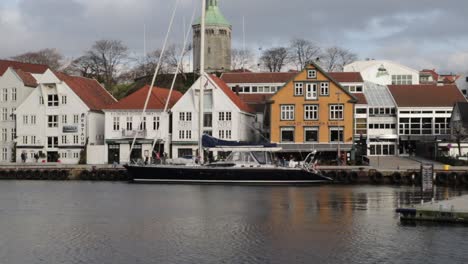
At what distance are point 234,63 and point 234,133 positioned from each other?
65994mm

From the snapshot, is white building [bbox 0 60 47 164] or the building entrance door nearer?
the building entrance door

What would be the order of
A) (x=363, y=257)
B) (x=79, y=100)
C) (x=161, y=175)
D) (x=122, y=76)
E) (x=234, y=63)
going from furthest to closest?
(x=234, y=63), (x=122, y=76), (x=79, y=100), (x=161, y=175), (x=363, y=257)

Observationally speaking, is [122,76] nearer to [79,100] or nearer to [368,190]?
[79,100]

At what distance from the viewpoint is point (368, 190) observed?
5519cm

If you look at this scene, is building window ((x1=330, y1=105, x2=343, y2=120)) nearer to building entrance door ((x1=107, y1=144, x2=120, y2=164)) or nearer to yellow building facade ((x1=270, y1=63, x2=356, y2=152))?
yellow building facade ((x1=270, y1=63, x2=356, y2=152))

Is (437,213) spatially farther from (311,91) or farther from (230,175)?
(311,91)

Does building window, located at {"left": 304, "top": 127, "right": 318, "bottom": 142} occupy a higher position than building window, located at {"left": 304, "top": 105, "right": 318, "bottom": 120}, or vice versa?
building window, located at {"left": 304, "top": 105, "right": 318, "bottom": 120}

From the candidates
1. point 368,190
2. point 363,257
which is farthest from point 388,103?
point 363,257

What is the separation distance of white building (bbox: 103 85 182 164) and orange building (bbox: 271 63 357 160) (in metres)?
12.4

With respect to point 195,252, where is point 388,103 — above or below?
above

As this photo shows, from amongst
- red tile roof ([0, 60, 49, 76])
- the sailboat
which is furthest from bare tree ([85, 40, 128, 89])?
the sailboat

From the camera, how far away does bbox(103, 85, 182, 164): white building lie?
259 feet

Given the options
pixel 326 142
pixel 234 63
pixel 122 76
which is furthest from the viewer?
pixel 234 63

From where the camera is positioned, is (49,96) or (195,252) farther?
(49,96)
